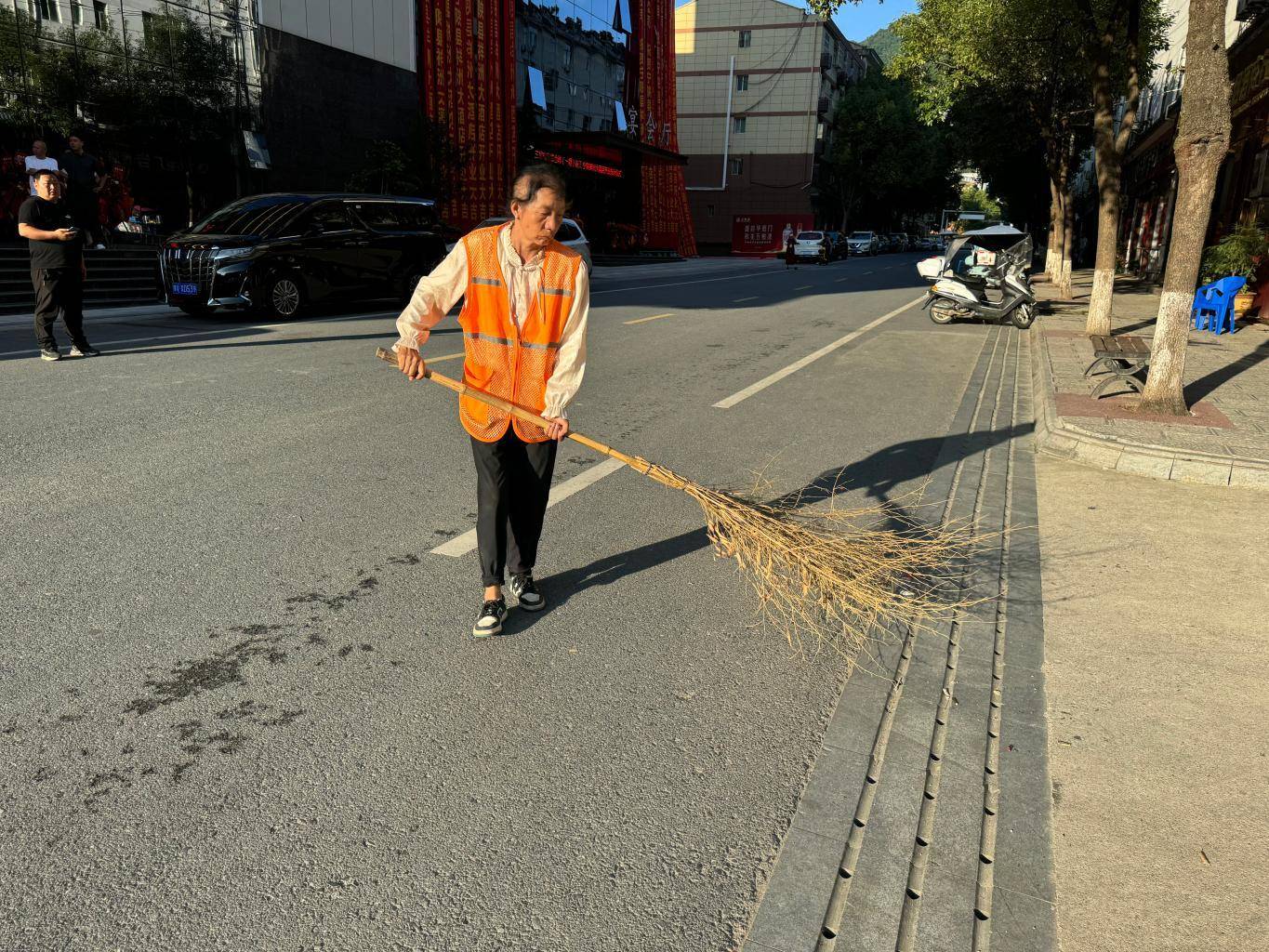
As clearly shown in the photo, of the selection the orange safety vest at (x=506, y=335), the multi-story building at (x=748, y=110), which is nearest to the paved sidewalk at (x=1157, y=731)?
the orange safety vest at (x=506, y=335)

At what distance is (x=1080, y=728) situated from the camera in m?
3.14

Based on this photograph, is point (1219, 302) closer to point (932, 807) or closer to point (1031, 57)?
point (1031, 57)

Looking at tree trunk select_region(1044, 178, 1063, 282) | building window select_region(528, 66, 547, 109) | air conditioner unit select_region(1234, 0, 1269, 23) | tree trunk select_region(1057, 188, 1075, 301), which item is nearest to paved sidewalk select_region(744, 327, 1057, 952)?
air conditioner unit select_region(1234, 0, 1269, 23)

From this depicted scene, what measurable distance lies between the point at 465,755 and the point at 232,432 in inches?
181

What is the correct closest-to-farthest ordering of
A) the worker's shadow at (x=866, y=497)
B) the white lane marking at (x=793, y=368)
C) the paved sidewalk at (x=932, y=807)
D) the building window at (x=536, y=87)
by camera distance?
1. the paved sidewalk at (x=932, y=807)
2. the worker's shadow at (x=866, y=497)
3. the white lane marking at (x=793, y=368)
4. the building window at (x=536, y=87)

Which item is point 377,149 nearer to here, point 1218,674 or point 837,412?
point 837,412

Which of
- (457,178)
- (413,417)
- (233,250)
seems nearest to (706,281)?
(457,178)

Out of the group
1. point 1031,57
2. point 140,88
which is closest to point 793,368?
point 140,88

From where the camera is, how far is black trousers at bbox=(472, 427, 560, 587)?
3.68 m

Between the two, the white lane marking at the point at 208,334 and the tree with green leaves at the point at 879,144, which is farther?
the tree with green leaves at the point at 879,144

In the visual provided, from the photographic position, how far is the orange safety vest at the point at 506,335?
344 centimetres

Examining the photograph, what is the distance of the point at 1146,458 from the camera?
21.2 ft

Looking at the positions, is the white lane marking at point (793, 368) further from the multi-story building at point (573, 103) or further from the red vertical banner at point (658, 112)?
the red vertical banner at point (658, 112)

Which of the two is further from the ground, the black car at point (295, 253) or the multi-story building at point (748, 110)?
the multi-story building at point (748, 110)
